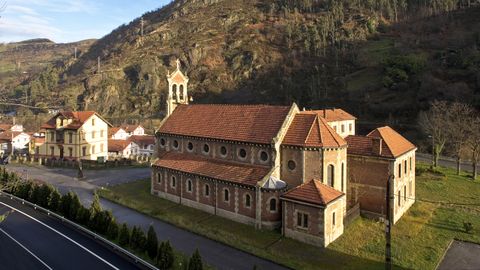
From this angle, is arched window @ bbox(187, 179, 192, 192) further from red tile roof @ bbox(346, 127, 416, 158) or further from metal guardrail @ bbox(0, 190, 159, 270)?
red tile roof @ bbox(346, 127, 416, 158)

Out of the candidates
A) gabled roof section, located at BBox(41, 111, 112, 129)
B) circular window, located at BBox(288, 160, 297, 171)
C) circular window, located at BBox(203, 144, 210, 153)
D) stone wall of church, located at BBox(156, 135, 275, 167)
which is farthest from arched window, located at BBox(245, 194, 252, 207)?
gabled roof section, located at BBox(41, 111, 112, 129)

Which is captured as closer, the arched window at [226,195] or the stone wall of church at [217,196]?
the stone wall of church at [217,196]

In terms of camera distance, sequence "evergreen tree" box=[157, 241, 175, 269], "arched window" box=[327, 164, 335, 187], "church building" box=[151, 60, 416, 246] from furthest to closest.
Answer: "arched window" box=[327, 164, 335, 187] → "church building" box=[151, 60, 416, 246] → "evergreen tree" box=[157, 241, 175, 269]

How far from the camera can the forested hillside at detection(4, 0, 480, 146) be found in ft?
271

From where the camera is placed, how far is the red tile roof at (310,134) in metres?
29.4

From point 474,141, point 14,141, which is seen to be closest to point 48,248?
point 474,141

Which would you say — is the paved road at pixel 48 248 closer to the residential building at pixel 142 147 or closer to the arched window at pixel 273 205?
the arched window at pixel 273 205

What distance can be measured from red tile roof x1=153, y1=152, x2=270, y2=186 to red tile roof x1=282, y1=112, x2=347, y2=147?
3.52 meters

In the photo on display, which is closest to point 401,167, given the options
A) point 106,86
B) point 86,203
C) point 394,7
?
point 86,203

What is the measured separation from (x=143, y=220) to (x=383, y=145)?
73.7ft

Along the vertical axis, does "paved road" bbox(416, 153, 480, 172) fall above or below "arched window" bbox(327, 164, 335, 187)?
below

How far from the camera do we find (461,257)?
2584 cm

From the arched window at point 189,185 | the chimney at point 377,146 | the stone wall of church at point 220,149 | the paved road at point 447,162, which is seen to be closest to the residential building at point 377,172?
the chimney at point 377,146

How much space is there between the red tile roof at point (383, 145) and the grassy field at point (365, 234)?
19.3ft
